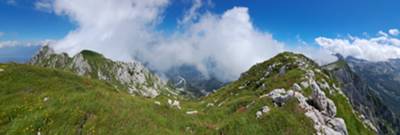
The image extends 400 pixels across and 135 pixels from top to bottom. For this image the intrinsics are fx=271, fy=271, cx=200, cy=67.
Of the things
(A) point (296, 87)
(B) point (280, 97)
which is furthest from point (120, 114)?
(A) point (296, 87)

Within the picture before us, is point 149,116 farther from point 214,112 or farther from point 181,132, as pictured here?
point 214,112

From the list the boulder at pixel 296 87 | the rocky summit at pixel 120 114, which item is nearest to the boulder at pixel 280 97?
the rocky summit at pixel 120 114

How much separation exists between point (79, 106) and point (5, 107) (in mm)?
14495

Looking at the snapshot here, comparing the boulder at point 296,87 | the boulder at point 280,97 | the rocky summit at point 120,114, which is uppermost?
the boulder at point 296,87

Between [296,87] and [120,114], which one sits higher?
[296,87]

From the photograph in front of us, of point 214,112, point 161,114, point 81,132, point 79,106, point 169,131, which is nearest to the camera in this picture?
point 81,132

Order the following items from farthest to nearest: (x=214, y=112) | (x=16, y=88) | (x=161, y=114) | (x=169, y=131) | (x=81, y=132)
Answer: (x=214, y=112)
(x=16, y=88)
(x=161, y=114)
(x=169, y=131)
(x=81, y=132)

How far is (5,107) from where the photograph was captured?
5216 centimetres

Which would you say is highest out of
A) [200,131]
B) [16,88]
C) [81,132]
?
[16,88]

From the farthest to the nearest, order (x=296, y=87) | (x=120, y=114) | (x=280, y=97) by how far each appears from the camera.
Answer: (x=296, y=87)
(x=280, y=97)
(x=120, y=114)

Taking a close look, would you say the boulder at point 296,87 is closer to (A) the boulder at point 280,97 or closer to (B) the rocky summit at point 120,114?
(B) the rocky summit at point 120,114

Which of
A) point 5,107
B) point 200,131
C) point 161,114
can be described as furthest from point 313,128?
point 5,107

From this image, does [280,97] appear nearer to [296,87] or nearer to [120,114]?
[296,87]

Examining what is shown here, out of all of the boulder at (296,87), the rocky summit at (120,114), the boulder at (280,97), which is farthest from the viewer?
the boulder at (296,87)
